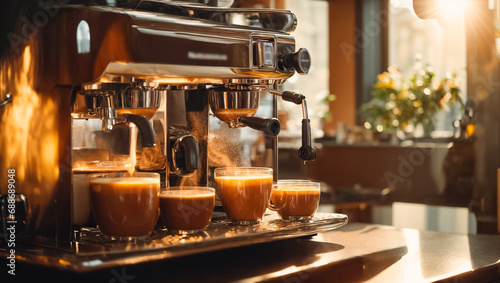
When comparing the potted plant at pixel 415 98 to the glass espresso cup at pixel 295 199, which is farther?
the potted plant at pixel 415 98

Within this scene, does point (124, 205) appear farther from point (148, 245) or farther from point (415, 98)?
point (415, 98)

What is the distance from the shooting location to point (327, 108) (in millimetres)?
6031

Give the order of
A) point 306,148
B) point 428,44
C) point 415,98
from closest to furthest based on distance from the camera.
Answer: point 306,148
point 415,98
point 428,44

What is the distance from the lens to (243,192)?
135 cm

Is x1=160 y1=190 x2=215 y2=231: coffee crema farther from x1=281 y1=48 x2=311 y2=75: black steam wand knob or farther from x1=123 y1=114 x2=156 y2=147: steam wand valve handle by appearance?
x1=281 y1=48 x2=311 y2=75: black steam wand knob

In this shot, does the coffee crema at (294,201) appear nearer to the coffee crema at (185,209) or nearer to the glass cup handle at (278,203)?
the glass cup handle at (278,203)

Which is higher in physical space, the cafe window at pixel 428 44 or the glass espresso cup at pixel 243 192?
the cafe window at pixel 428 44

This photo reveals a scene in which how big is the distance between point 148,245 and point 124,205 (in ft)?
0.31

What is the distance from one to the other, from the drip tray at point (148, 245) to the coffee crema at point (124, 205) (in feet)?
0.08

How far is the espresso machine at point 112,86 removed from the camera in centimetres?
112

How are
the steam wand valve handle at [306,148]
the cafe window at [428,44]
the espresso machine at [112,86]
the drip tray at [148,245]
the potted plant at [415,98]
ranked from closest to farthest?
1. the drip tray at [148,245]
2. the espresso machine at [112,86]
3. the steam wand valve handle at [306,148]
4. the potted plant at [415,98]
5. the cafe window at [428,44]

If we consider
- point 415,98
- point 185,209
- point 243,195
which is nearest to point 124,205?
point 185,209

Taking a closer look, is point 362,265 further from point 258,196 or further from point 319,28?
point 319,28

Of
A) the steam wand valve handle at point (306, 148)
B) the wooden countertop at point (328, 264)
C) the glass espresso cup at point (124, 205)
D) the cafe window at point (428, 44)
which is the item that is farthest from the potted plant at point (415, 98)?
the glass espresso cup at point (124, 205)
